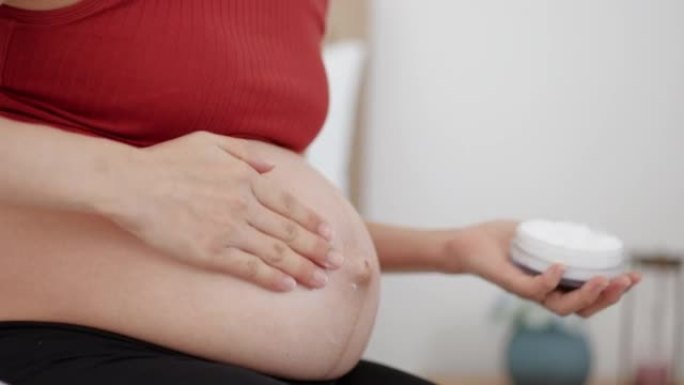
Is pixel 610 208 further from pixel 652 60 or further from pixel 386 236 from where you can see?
pixel 386 236

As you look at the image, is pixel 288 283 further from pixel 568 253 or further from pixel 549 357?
pixel 549 357


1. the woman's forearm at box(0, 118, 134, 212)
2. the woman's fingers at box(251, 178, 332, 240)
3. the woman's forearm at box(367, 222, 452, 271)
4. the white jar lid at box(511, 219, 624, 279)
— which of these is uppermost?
the woman's forearm at box(0, 118, 134, 212)

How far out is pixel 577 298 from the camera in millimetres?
798

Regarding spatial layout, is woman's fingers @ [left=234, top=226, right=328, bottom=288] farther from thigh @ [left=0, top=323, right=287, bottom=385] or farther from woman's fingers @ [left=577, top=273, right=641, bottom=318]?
woman's fingers @ [left=577, top=273, right=641, bottom=318]

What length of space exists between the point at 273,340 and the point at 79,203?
0.19 m

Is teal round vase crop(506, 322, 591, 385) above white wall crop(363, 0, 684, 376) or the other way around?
the other way around

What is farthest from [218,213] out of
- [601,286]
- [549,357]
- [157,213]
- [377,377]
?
[549,357]

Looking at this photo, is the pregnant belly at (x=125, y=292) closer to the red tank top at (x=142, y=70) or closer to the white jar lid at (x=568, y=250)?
the red tank top at (x=142, y=70)

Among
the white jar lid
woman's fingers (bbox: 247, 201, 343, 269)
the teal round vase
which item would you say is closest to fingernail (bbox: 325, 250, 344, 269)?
woman's fingers (bbox: 247, 201, 343, 269)

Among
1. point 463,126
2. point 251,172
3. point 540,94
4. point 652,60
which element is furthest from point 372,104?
point 251,172

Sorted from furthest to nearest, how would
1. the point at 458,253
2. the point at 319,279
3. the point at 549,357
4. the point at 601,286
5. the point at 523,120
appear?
the point at 523,120, the point at 549,357, the point at 458,253, the point at 601,286, the point at 319,279

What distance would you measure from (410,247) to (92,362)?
0.42m

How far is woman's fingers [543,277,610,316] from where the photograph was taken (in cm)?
78

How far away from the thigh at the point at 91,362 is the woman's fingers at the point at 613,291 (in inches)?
14.5
